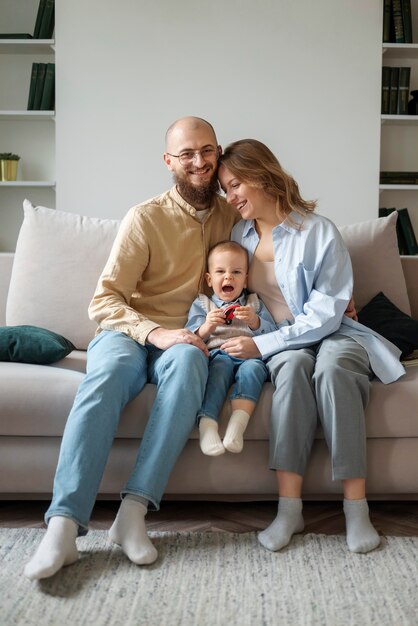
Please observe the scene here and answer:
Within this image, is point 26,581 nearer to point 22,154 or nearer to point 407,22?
point 22,154

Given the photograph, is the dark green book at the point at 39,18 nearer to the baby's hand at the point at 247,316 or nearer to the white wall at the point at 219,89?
the white wall at the point at 219,89

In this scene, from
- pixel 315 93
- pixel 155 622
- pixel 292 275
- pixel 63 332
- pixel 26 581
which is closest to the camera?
pixel 155 622

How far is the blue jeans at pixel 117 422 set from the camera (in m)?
1.75

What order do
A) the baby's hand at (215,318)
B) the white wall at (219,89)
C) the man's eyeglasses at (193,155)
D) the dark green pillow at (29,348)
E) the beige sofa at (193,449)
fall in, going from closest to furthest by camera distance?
the beige sofa at (193,449) < the baby's hand at (215,318) < the dark green pillow at (29,348) < the man's eyeglasses at (193,155) < the white wall at (219,89)

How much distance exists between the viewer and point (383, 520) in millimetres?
2139

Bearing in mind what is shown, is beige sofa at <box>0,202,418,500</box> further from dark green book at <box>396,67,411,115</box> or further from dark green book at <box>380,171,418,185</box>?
dark green book at <box>396,67,411,115</box>

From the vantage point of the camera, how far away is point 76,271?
266 centimetres

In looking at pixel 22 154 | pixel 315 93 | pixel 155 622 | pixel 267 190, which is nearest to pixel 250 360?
pixel 267 190

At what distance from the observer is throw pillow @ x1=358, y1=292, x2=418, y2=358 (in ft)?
7.70

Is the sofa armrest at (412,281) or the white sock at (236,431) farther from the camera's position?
the sofa armrest at (412,281)

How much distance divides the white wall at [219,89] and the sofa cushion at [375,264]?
2056 mm

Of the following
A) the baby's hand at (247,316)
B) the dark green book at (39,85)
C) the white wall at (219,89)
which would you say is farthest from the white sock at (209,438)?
the dark green book at (39,85)

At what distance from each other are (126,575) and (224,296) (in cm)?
91

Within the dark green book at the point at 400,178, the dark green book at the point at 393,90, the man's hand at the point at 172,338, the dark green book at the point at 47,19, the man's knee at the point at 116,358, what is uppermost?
the dark green book at the point at 47,19
